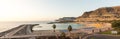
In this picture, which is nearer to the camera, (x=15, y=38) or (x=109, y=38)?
(x=109, y=38)

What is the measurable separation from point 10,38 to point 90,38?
18952mm

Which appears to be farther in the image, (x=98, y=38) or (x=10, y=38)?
(x=10, y=38)

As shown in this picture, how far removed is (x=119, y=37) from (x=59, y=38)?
41.0ft

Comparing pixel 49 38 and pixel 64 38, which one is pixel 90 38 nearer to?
pixel 64 38

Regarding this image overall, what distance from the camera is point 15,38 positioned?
5391 centimetres

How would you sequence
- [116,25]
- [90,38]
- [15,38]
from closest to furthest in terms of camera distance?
[90,38]
[15,38]
[116,25]

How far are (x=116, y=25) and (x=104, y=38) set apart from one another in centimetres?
3019

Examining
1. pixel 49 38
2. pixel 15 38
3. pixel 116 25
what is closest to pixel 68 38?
pixel 49 38

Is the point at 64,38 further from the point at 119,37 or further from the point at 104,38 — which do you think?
the point at 119,37

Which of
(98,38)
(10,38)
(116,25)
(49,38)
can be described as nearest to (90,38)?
(98,38)

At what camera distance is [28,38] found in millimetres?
54188

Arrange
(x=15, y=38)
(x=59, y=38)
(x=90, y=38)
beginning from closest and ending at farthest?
(x=90, y=38) → (x=59, y=38) → (x=15, y=38)

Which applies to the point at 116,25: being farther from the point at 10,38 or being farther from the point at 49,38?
the point at 10,38

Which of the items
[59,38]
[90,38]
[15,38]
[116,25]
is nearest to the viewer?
[90,38]
